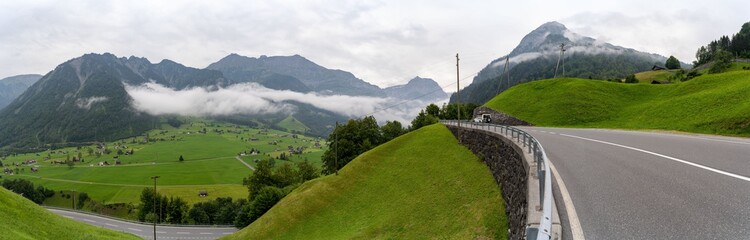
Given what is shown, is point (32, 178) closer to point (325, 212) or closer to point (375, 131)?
point (375, 131)

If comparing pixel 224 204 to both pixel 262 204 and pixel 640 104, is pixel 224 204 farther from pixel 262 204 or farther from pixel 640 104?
pixel 640 104

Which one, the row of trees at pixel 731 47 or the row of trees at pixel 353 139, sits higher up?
the row of trees at pixel 731 47

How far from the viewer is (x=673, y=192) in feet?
35.7

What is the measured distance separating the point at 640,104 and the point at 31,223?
79.5m

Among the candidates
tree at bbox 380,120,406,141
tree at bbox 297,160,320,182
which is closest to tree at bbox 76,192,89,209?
tree at bbox 297,160,320,182

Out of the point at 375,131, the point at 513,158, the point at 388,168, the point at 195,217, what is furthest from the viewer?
the point at 195,217

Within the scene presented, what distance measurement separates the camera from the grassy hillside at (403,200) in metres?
24.1

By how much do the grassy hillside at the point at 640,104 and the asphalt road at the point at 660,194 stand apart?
1079 inches

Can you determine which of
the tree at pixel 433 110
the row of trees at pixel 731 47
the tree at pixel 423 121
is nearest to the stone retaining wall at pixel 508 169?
the tree at pixel 423 121

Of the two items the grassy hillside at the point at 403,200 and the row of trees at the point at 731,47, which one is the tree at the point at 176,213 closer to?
the grassy hillside at the point at 403,200

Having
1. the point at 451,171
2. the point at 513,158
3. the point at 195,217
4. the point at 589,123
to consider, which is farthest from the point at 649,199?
the point at 195,217

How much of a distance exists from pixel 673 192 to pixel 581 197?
2387 millimetres

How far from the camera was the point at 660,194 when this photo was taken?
35.3 feet

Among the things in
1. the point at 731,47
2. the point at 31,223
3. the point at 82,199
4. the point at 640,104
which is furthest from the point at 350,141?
the point at 731,47
